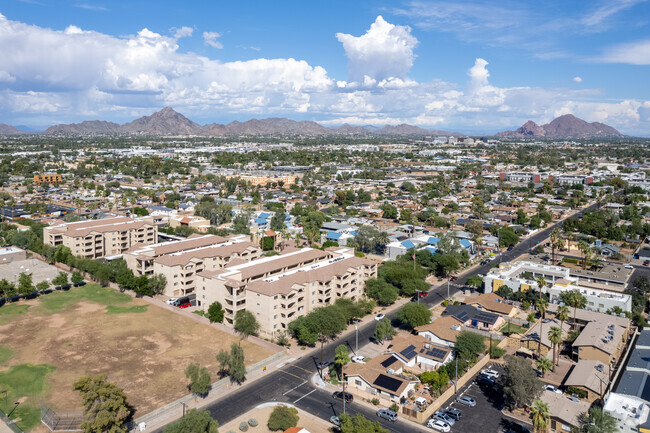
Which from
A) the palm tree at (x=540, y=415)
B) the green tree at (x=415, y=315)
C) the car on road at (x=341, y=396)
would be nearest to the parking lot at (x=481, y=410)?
the palm tree at (x=540, y=415)

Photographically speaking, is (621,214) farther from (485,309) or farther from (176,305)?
(176,305)

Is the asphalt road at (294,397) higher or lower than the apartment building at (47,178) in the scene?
lower

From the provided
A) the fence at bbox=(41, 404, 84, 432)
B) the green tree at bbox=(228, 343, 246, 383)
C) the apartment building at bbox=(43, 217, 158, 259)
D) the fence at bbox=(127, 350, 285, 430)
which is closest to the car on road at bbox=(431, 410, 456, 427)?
the green tree at bbox=(228, 343, 246, 383)

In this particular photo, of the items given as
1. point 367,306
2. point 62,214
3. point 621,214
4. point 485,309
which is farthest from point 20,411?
point 621,214

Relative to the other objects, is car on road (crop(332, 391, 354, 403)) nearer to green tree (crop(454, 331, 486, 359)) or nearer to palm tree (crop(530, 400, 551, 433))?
green tree (crop(454, 331, 486, 359))

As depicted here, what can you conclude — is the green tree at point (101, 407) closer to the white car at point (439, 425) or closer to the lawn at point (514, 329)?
the white car at point (439, 425)
